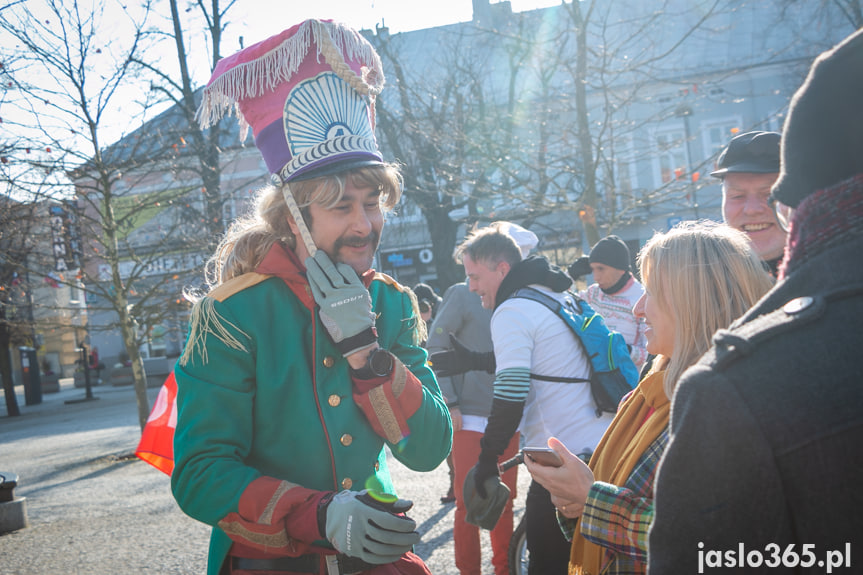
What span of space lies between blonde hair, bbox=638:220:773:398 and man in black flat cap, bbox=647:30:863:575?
88 cm

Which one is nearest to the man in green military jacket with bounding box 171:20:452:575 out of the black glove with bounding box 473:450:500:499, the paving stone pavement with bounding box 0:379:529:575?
the black glove with bounding box 473:450:500:499

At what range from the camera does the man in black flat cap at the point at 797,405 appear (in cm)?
88

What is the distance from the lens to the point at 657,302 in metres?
1.95

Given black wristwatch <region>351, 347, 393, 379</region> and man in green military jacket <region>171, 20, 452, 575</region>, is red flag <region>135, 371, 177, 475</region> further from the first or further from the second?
black wristwatch <region>351, 347, 393, 379</region>

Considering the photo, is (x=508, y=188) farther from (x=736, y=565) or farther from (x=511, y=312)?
(x=736, y=565)

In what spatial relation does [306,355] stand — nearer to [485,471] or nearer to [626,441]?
[626,441]

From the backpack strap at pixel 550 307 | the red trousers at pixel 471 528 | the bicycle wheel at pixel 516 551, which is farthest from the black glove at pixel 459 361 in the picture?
the bicycle wheel at pixel 516 551

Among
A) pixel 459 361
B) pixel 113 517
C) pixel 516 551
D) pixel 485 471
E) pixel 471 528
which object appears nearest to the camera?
pixel 485 471

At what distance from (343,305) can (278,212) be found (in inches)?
17.5

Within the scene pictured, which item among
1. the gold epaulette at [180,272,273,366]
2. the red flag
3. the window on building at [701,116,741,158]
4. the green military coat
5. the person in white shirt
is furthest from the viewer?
the window on building at [701,116,741,158]

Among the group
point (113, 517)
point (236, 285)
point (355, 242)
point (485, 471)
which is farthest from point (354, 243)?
point (113, 517)

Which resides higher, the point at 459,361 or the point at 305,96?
the point at 305,96

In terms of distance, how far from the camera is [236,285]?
1.96 metres

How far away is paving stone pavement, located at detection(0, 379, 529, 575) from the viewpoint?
529cm
